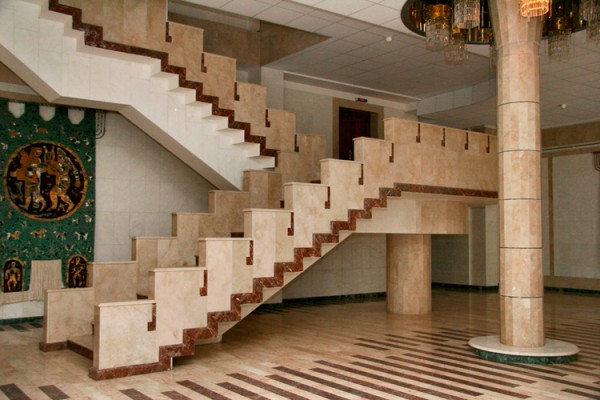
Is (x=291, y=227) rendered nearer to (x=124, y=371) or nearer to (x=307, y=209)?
(x=307, y=209)

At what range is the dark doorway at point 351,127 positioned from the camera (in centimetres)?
1317

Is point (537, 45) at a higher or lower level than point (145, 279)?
higher

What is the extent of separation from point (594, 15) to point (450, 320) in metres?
5.14

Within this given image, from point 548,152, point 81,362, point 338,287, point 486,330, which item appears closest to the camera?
point 81,362

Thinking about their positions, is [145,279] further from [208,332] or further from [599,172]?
[599,172]

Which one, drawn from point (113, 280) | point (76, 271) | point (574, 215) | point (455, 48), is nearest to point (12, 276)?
point (76, 271)

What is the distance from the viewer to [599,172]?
14.6 m

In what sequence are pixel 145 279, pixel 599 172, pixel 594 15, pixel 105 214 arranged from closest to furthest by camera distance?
pixel 594 15
pixel 145 279
pixel 105 214
pixel 599 172

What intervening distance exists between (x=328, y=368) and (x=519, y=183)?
121 inches

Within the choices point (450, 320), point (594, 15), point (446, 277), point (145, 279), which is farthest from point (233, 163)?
point (446, 277)

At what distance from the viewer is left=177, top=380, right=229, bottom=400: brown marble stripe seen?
204 inches

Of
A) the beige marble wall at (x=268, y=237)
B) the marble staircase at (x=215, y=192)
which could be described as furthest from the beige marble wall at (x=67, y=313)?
the beige marble wall at (x=268, y=237)

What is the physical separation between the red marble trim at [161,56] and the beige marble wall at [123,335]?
11.9 feet

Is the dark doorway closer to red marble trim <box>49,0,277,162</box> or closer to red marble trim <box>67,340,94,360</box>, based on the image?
red marble trim <box>49,0,277,162</box>
